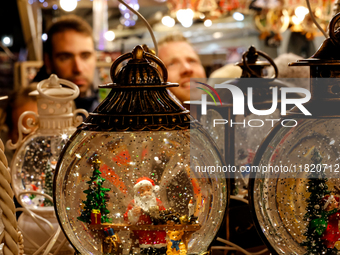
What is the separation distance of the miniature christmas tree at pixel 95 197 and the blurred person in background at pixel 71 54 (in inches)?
55.5

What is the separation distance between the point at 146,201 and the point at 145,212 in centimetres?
2

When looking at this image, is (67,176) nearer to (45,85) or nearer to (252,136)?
(45,85)

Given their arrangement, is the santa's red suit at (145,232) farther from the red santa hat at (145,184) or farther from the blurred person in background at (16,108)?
the blurred person in background at (16,108)

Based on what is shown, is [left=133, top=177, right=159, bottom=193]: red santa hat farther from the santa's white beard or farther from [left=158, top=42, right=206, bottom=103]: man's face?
[left=158, top=42, right=206, bottom=103]: man's face

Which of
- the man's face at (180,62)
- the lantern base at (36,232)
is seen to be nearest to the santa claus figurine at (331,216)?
the lantern base at (36,232)

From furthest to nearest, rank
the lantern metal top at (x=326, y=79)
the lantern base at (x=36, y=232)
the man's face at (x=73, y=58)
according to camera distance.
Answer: the man's face at (x=73, y=58) → the lantern base at (x=36, y=232) → the lantern metal top at (x=326, y=79)

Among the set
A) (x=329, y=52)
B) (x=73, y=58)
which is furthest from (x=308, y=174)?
(x=73, y=58)

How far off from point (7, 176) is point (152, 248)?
23 cm

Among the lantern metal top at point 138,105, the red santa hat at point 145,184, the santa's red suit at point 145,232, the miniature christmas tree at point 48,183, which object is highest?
the lantern metal top at point 138,105

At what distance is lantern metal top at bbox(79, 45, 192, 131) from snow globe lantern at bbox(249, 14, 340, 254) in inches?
5.8

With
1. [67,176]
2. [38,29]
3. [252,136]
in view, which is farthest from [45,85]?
[38,29]

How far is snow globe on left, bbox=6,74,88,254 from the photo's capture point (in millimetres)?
864

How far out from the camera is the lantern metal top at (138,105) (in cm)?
57

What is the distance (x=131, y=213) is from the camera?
1.94 ft
